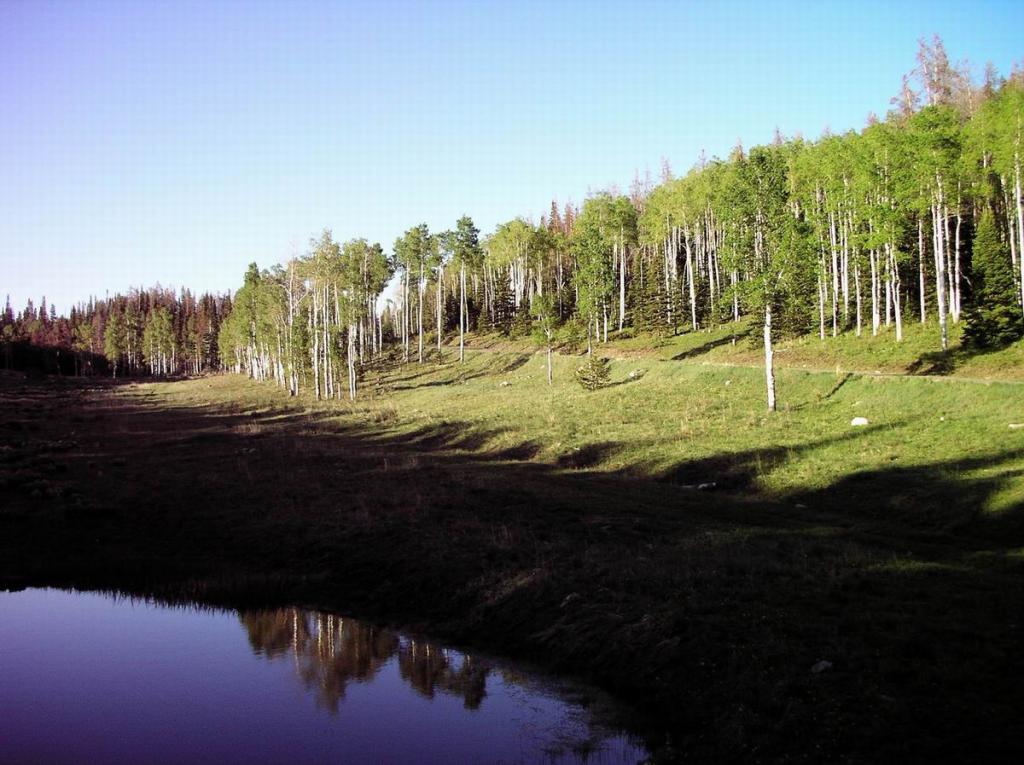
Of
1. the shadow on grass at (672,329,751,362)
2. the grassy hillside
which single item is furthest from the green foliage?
the shadow on grass at (672,329,751,362)

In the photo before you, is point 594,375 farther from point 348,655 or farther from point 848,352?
point 348,655

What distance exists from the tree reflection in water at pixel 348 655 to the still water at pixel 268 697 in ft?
0.16

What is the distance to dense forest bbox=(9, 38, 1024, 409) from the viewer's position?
4484cm

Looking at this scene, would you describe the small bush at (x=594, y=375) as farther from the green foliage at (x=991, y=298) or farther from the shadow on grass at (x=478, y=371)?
the green foliage at (x=991, y=298)

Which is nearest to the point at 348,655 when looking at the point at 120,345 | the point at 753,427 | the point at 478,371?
the point at 753,427

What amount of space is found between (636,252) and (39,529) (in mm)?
95989

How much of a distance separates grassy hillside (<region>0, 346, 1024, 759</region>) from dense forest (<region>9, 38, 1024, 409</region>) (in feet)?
37.0

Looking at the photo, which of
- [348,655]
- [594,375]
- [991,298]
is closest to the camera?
[348,655]

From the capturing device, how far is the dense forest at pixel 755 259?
44.8 metres

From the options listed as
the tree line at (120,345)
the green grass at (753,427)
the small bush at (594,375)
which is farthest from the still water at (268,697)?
the tree line at (120,345)

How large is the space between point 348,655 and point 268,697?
2.25 m

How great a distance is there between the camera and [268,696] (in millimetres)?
13539

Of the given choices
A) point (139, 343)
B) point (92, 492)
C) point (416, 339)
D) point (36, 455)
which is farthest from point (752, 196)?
point (139, 343)

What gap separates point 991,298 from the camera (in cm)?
4684
